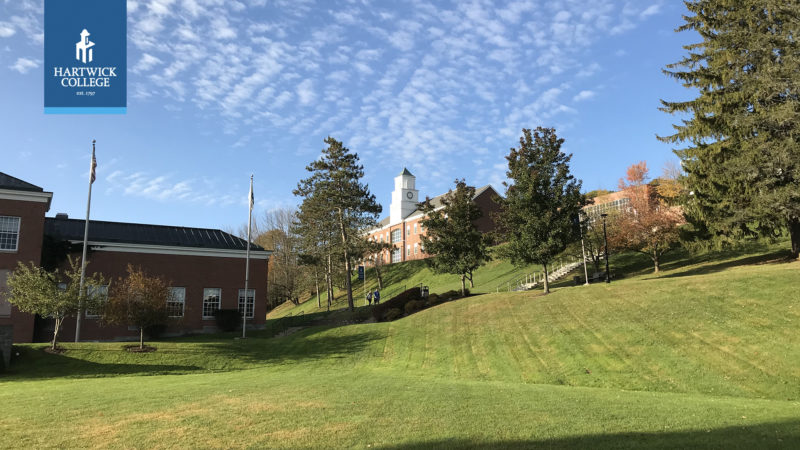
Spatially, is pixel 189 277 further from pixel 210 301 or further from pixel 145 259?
pixel 145 259

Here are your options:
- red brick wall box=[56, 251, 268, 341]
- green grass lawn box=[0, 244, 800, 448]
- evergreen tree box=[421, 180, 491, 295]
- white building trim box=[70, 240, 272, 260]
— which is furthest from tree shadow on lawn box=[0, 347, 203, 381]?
evergreen tree box=[421, 180, 491, 295]

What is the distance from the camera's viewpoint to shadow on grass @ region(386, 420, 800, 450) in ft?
25.5

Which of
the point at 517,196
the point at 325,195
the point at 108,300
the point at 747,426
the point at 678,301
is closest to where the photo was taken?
the point at 747,426

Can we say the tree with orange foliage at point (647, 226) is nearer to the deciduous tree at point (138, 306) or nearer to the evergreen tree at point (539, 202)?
the evergreen tree at point (539, 202)

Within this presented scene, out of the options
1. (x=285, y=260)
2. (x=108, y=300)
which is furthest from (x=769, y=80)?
(x=285, y=260)

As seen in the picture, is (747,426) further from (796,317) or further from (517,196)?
(517,196)

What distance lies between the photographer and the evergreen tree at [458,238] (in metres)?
36.2

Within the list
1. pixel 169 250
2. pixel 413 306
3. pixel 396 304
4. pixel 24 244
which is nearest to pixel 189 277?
pixel 169 250

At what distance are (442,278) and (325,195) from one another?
2279 cm

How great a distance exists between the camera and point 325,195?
42.9 meters

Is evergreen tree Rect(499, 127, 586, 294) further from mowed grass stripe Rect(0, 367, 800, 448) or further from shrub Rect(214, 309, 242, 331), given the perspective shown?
shrub Rect(214, 309, 242, 331)

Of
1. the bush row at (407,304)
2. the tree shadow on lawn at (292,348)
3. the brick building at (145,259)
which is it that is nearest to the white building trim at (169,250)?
the brick building at (145,259)

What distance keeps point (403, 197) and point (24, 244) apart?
62.1m

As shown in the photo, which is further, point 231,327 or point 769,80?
point 231,327
